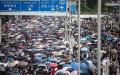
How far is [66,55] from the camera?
31203 mm

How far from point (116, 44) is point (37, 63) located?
9599 millimetres

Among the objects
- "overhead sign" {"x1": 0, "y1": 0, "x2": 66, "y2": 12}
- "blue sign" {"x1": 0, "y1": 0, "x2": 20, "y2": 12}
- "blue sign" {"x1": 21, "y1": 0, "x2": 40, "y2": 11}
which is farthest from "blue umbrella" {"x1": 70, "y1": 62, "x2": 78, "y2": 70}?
"blue sign" {"x1": 0, "y1": 0, "x2": 20, "y2": 12}

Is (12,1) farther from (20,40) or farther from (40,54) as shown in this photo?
(20,40)

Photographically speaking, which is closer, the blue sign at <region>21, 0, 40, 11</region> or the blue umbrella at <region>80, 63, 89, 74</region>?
the blue umbrella at <region>80, 63, 89, 74</region>

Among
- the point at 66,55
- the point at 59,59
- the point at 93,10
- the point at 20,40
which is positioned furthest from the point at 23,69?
the point at 93,10

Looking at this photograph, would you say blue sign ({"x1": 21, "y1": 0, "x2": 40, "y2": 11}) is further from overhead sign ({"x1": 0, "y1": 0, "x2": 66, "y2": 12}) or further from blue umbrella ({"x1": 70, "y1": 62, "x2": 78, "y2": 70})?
blue umbrella ({"x1": 70, "y1": 62, "x2": 78, "y2": 70})

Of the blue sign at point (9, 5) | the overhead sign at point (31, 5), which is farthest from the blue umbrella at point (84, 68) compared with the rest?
the blue sign at point (9, 5)

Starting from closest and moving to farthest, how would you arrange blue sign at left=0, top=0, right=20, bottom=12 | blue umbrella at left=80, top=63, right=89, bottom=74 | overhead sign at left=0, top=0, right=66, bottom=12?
1. blue umbrella at left=80, top=63, right=89, bottom=74
2. blue sign at left=0, top=0, right=20, bottom=12
3. overhead sign at left=0, top=0, right=66, bottom=12

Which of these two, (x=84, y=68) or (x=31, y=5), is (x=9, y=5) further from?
(x=84, y=68)

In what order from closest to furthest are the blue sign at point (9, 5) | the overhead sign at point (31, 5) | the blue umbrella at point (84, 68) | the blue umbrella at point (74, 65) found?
the blue umbrella at point (84, 68)
the blue umbrella at point (74, 65)
the blue sign at point (9, 5)
the overhead sign at point (31, 5)

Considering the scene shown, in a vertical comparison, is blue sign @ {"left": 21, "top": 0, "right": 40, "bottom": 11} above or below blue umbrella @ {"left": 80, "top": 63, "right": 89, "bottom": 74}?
above

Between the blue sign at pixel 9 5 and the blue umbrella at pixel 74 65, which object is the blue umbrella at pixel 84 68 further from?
the blue sign at pixel 9 5

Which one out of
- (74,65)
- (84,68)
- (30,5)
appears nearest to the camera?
(84,68)

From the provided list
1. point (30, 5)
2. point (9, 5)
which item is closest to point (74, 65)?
point (30, 5)
